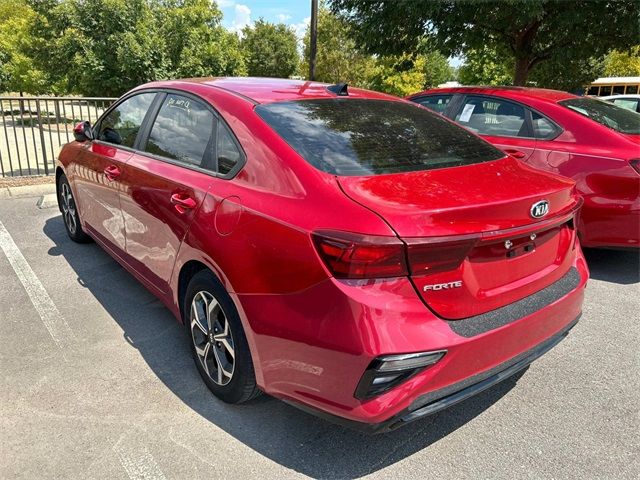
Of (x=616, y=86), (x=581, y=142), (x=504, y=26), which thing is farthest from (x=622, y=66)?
(x=581, y=142)

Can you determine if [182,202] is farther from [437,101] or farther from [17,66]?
[17,66]

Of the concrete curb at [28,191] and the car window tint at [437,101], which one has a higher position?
the car window tint at [437,101]

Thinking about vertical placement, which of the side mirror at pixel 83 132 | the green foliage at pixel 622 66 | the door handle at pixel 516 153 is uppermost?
the green foliage at pixel 622 66

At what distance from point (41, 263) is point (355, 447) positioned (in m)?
3.63

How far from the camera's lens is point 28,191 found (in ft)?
23.9

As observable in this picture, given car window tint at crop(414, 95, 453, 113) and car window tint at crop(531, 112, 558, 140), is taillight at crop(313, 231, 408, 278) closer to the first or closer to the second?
car window tint at crop(531, 112, 558, 140)

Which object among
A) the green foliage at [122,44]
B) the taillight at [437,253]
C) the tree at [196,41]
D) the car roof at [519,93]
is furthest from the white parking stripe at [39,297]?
the tree at [196,41]

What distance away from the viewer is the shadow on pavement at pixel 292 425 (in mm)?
2311

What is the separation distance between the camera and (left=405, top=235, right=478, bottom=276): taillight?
6.22ft

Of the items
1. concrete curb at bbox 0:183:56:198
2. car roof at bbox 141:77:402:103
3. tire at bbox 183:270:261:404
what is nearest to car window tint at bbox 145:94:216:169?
car roof at bbox 141:77:402:103

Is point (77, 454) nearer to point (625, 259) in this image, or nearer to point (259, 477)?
point (259, 477)

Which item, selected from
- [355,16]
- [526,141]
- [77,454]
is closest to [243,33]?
[355,16]

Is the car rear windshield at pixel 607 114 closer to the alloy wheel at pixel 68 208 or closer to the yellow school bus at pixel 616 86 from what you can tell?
the alloy wheel at pixel 68 208

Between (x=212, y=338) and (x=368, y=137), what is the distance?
4.43 ft
